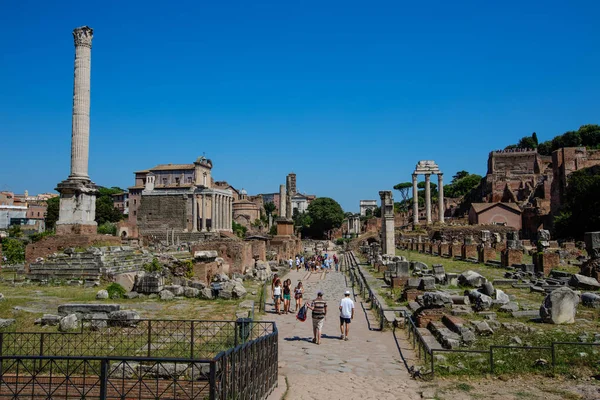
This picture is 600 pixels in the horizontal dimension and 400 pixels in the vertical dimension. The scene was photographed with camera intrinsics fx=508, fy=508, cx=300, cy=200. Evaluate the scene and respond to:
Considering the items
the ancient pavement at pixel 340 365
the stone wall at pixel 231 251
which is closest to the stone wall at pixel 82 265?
the stone wall at pixel 231 251

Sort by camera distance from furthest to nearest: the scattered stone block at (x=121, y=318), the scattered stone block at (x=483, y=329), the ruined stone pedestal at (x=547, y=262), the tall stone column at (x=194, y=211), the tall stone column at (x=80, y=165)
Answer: the tall stone column at (x=194, y=211) → the tall stone column at (x=80, y=165) → the ruined stone pedestal at (x=547, y=262) → the scattered stone block at (x=121, y=318) → the scattered stone block at (x=483, y=329)

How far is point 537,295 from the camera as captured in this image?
1594 cm

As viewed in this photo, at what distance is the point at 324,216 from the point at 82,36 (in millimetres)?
72583

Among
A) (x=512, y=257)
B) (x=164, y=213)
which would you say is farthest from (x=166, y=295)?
(x=164, y=213)

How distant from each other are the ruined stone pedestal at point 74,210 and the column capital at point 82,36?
7.30m

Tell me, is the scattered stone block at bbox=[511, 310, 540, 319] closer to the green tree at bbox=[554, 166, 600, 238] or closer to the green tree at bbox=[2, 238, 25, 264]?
the green tree at bbox=[2, 238, 25, 264]

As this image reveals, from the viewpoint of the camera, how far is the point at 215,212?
70.7 meters

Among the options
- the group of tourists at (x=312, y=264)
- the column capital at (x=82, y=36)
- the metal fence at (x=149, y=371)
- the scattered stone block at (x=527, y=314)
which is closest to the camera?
the metal fence at (x=149, y=371)

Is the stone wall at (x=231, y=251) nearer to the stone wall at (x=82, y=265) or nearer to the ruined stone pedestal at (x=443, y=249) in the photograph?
the stone wall at (x=82, y=265)

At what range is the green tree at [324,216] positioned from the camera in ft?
315

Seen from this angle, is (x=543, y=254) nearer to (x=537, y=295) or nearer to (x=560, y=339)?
(x=537, y=295)

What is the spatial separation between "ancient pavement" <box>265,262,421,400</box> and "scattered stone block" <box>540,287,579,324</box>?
139 inches

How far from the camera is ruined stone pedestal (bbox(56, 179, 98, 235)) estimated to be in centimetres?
2338

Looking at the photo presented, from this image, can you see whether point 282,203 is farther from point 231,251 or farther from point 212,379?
point 212,379
